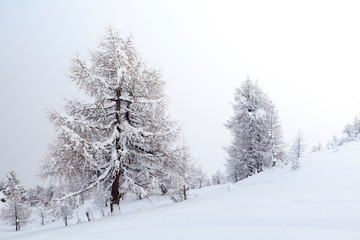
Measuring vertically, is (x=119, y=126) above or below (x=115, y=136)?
above

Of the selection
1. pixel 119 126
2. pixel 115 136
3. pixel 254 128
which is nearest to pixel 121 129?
pixel 119 126

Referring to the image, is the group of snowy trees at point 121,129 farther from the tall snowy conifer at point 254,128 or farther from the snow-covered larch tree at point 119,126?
the tall snowy conifer at point 254,128

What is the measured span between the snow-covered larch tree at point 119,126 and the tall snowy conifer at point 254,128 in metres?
12.3

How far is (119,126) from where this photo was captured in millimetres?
8758

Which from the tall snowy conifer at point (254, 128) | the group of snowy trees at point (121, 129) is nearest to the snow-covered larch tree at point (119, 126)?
the group of snowy trees at point (121, 129)

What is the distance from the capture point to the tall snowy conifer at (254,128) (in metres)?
19.8

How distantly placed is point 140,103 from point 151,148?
2105mm

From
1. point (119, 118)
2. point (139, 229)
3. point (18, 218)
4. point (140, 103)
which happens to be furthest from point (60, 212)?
point (18, 218)

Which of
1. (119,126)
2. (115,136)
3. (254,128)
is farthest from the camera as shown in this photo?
(254,128)

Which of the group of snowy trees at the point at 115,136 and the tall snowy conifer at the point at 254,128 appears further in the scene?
the tall snowy conifer at the point at 254,128

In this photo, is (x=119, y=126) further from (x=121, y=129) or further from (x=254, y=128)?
(x=254, y=128)

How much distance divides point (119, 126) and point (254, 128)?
1495 centimetres

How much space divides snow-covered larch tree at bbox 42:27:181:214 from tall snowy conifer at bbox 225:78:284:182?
1234cm

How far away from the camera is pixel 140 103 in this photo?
9.35 meters
